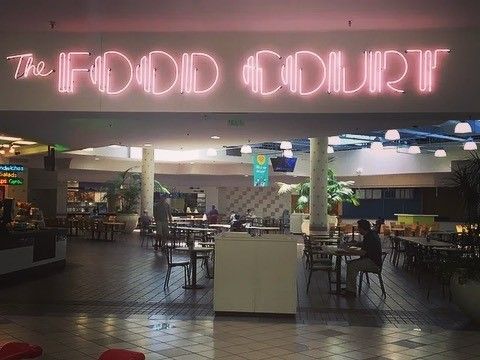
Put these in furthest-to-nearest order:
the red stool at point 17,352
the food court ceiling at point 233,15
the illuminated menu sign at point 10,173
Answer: the illuminated menu sign at point 10,173, the food court ceiling at point 233,15, the red stool at point 17,352

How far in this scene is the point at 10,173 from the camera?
18.2 m

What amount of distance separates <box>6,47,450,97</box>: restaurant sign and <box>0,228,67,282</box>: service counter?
335 cm

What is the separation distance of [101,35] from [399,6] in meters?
3.84

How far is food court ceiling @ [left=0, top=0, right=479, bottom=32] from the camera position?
595 centimetres

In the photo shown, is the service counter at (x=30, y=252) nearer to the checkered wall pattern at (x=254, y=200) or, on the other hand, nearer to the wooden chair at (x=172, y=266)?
the wooden chair at (x=172, y=266)

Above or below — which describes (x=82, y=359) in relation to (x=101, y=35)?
below

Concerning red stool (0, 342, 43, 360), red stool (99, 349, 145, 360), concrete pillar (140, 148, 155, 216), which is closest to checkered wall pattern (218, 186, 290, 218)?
concrete pillar (140, 148, 155, 216)

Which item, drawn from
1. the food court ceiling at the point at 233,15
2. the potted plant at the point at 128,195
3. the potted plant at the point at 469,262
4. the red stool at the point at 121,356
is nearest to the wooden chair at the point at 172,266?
the food court ceiling at the point at 233,15

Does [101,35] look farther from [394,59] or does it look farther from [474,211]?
[474,211]

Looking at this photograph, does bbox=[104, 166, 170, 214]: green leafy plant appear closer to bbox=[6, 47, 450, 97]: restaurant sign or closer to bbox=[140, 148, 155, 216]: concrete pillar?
bbox=[140, 148, 155, 216]: concrete pillar

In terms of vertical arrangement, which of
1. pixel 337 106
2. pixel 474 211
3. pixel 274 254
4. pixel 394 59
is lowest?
pixel 274 254

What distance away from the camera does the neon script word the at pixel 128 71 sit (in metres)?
6.87

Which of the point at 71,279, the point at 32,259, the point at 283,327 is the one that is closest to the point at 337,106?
the point at 283,327

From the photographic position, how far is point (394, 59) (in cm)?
672
